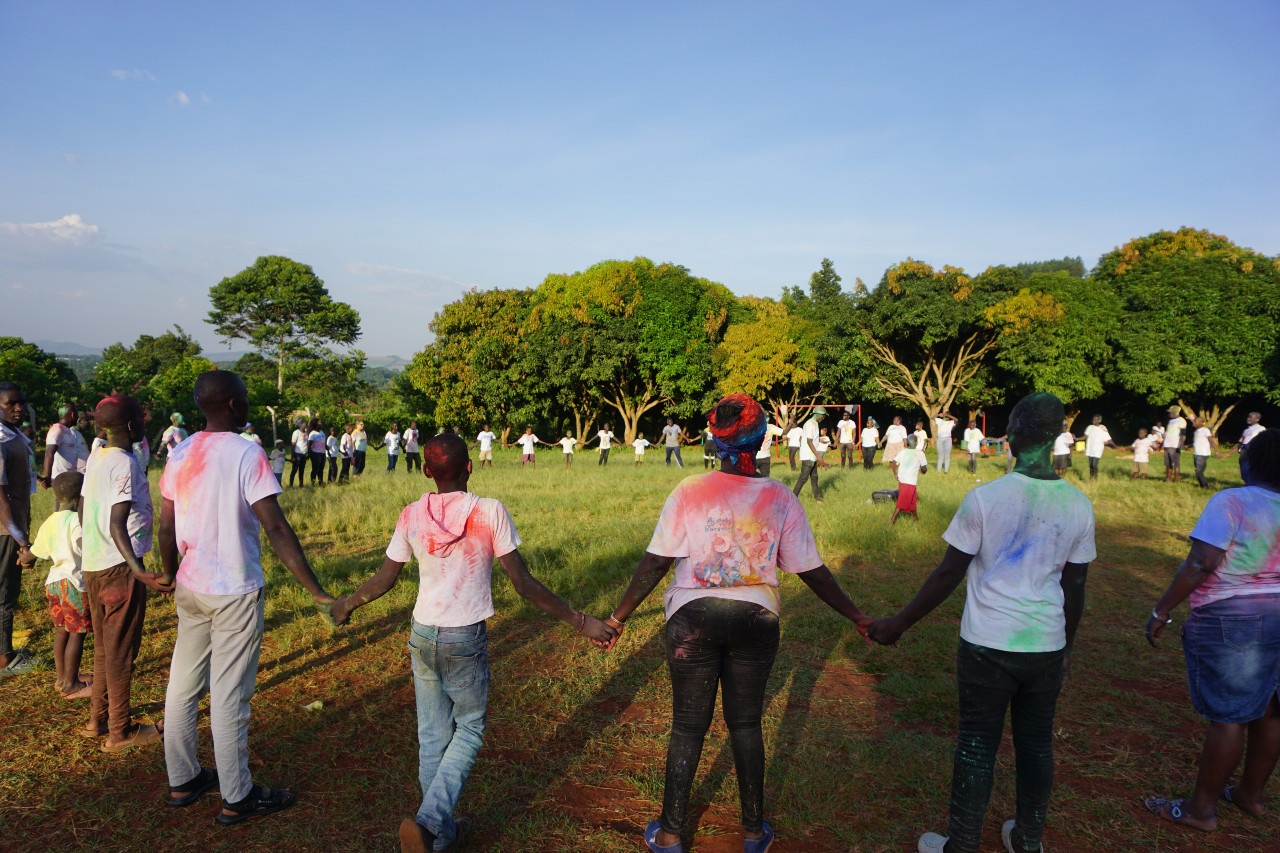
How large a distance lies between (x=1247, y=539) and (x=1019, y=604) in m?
1.36

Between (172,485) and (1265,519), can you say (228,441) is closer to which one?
(172,485)

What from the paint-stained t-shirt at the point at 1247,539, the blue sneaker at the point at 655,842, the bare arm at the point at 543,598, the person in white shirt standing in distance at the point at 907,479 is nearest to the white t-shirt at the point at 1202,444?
the person in white shirt standing in distance at the point at 907,479

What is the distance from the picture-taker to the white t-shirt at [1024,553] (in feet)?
9.39

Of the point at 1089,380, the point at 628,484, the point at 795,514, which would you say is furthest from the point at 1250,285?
the point at 795,514

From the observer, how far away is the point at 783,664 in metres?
5.64

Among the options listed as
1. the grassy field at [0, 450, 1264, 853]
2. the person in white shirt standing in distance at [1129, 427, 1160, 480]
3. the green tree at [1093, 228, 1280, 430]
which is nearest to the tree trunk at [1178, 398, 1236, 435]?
the green tree at [1093, 228, 1280, 430]

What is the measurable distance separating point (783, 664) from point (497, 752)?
234 centimetres

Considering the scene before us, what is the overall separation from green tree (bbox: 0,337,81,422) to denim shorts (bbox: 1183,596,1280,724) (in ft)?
105

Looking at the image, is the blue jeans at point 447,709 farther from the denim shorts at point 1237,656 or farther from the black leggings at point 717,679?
the denim shorts at point 1237,656

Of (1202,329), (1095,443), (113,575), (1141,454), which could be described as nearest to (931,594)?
(113,575)

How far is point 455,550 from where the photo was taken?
3.09 metres

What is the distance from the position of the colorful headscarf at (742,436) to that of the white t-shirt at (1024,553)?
32.3 inches

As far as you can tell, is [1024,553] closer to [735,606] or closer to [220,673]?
[735,606]

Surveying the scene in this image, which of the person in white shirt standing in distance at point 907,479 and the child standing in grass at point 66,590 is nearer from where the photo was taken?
the child standing in grass at point 66,590
